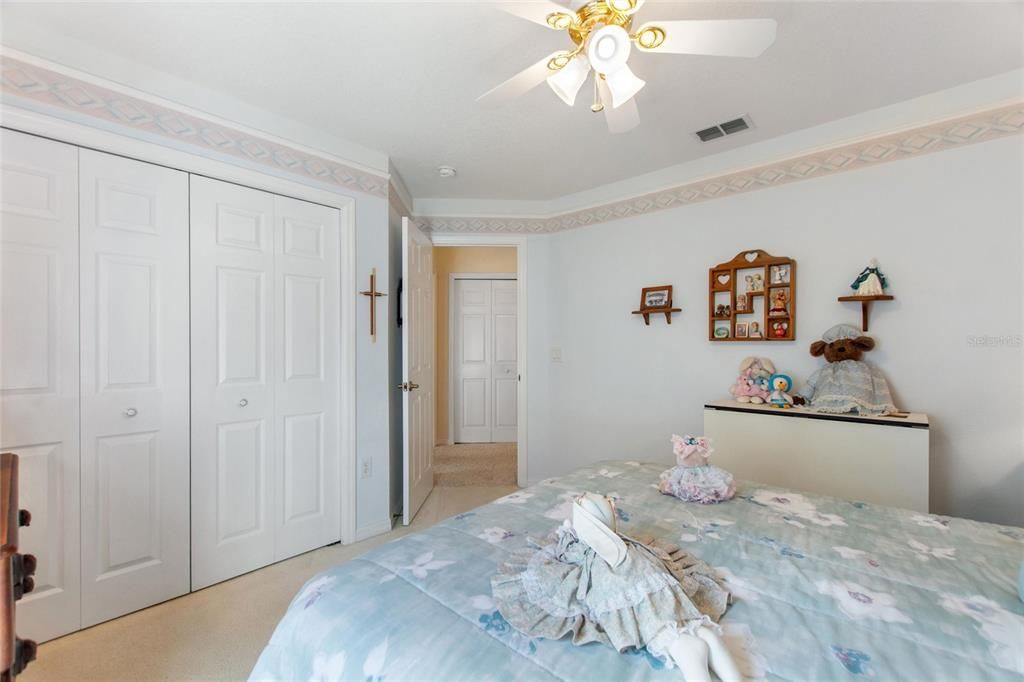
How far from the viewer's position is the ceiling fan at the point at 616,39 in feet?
4.16

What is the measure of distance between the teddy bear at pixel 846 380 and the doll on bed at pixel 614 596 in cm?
168

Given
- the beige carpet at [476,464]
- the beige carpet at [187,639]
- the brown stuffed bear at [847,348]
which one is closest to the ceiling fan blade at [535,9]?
the brown stuffed bear at [847,348]

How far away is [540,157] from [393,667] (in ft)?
8.99

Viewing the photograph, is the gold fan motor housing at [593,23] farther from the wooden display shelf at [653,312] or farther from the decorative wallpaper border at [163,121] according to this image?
the wooden display shelf at [653,312]

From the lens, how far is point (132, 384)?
1.90m

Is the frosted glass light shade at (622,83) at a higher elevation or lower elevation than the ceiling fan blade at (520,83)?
lower

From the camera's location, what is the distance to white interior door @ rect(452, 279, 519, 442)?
5.34 meters

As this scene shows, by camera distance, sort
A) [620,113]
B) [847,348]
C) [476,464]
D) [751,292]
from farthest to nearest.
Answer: [476,464], [751,292], [847,348], [620,113]

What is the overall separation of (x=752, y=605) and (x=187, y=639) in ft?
6.90

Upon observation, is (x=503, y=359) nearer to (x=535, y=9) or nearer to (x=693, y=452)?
(x=693, y=452)

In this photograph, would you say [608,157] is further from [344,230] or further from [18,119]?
[18,119]

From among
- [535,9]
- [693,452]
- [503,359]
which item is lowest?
[693,452]

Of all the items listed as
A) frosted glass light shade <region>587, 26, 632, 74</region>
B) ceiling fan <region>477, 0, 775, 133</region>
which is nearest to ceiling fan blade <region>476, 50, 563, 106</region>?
ceiling fan <region>477, 0, 775, 133</region>

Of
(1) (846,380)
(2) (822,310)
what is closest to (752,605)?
(1) (846,380)
